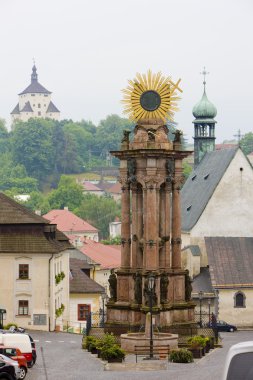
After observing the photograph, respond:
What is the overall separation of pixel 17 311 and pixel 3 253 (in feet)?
11.9

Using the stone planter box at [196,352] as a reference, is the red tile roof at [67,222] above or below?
above

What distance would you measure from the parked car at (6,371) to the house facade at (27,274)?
1234 inches

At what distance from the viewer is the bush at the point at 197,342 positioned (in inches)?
1809

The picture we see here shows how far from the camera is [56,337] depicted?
192ft

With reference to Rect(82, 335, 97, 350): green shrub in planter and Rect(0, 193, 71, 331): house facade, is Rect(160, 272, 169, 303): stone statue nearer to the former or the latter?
Rect(82, 335, 97, 350): green shrub in planter

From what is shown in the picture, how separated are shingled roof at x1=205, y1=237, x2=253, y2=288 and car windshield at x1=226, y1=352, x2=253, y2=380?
6615cm

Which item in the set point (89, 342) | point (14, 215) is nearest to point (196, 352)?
point (89, 342)

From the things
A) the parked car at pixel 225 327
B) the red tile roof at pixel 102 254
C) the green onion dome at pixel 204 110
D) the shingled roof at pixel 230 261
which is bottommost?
the parked car at pixel 225 327

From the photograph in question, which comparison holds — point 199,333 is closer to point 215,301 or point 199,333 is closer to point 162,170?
point 162,170

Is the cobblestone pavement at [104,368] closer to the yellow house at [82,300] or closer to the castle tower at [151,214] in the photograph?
the castle tower at [151,214]

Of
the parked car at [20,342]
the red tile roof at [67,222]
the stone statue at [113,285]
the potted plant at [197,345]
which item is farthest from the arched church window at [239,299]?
the red tile roof at [67,222]

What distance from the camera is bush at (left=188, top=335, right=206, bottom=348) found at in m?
45.9

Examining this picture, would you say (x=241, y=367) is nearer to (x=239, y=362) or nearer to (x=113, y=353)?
(x=239, y=362)

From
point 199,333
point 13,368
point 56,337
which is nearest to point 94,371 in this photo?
point 13,368
